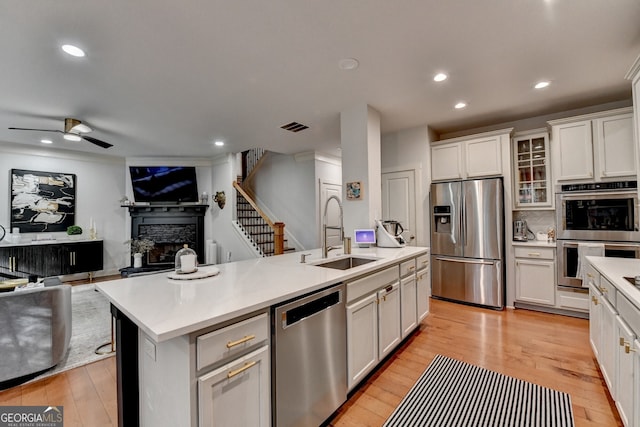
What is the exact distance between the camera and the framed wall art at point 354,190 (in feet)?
11.4

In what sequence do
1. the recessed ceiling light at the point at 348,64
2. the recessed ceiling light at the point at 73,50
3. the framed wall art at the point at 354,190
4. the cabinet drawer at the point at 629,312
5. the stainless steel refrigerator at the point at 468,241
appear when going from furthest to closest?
the stainless steel refrigerator at the point at 468,241 < the framed wall art at the point at 354,190 < the recessed ceiling light at the point at 348,64 < the recessed ceiling light at the point at 73,50 < the cabinet drawer at the point at 629,312

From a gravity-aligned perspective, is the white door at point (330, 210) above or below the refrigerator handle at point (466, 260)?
above

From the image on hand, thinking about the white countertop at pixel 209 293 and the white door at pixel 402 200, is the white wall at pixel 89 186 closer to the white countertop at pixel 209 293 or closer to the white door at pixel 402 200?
the white countertop at pixel 209 293

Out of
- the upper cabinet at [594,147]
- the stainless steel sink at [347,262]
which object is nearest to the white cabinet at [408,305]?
the stainless steel sink at [347,262]

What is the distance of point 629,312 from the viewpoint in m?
1.45

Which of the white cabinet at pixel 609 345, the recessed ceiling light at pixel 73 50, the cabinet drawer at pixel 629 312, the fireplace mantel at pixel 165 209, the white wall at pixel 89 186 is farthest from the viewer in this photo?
the fireplace mantel at pixel 165 209

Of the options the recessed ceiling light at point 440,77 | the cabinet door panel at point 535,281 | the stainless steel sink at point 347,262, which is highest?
the recessed ceiling light at point 440,77

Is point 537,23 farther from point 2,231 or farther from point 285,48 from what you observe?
point 2,231

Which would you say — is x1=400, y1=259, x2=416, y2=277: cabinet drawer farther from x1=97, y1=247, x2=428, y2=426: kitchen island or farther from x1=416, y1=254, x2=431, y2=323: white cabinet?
x1=97, y1=247, x2=428, y2=426: kitchen island

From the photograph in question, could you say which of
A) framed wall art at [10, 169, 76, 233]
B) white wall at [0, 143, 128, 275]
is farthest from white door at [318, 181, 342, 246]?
framed wall art at [10, 169, 76, 233]

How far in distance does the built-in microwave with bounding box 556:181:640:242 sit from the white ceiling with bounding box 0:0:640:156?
112 centimetres

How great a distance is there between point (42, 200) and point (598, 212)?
29.3 ft

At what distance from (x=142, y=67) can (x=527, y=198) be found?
481cm

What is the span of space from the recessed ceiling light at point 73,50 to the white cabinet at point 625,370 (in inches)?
161
